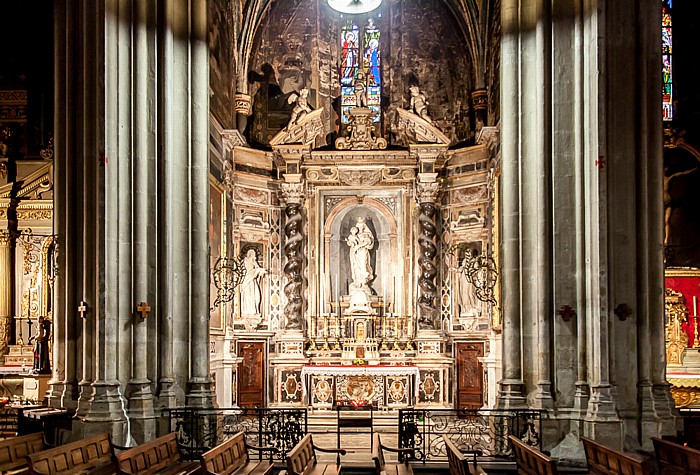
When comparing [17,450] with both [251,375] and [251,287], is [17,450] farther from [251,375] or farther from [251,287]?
[251,287]

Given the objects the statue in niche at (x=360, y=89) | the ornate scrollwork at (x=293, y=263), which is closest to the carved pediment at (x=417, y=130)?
the statue in niche at (x=360, y=89)

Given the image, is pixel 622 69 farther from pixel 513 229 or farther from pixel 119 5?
pixel 119 5

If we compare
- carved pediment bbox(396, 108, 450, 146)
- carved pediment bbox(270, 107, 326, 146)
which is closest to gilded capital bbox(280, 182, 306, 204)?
carved pediment bbox(270, 107, 326, 146)

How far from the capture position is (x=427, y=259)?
2169 cm

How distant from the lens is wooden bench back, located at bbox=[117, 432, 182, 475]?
943 centimetres

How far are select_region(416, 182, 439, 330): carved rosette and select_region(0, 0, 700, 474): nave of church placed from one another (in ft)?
0.20

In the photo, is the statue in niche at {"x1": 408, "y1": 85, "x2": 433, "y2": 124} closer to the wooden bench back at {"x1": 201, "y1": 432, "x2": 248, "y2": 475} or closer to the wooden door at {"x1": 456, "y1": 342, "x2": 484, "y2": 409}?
the wooden door at {"x1": 456, "y1": 342, "x2": 484, "y2": 409}

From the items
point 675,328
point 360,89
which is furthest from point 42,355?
point 675,328

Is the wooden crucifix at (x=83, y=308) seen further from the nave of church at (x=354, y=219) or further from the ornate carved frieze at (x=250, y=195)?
the ornate carved frieze at (x=250, y=195)

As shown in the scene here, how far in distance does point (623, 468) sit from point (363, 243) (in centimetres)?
1391

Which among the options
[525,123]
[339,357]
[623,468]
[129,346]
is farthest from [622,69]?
[339,357]

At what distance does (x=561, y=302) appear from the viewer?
12461 millimetres

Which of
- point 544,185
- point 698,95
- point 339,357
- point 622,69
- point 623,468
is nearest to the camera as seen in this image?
point 623,468

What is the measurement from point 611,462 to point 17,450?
699 centimetres
